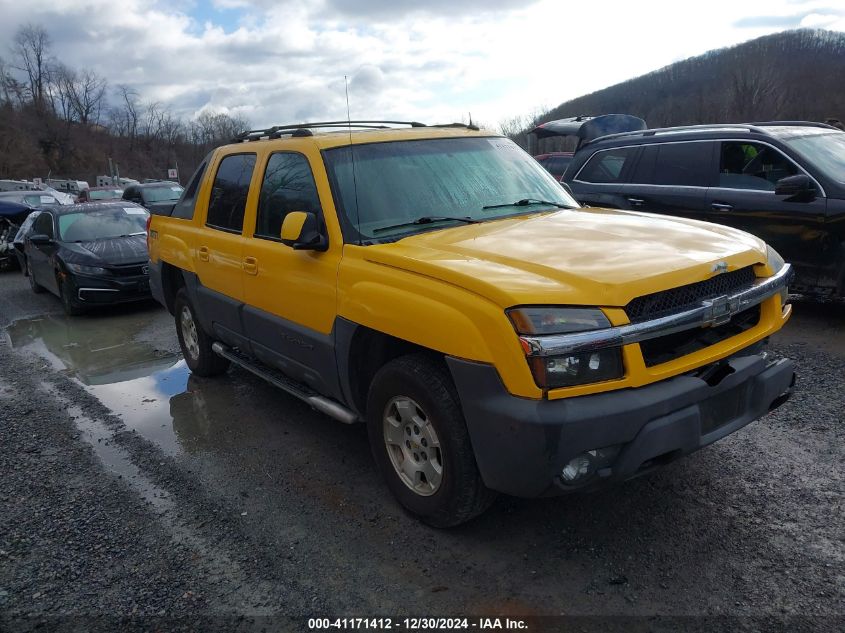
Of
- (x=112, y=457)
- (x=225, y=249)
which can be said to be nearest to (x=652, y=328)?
(x=225, y=249)

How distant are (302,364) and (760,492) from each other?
8.64ft

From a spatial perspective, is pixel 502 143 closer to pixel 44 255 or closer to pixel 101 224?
pixel 101 224

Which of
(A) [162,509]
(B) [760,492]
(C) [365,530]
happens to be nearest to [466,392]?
(C) [365,530]

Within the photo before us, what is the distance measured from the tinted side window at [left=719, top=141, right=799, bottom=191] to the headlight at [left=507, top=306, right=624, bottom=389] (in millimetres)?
4846

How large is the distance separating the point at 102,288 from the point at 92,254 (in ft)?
2.00

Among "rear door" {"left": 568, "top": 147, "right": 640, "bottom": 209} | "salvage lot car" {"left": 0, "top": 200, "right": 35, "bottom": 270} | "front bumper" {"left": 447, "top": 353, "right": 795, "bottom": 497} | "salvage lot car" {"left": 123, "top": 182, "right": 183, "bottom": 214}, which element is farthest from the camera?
"salvage lot car" {"left": 123, "top": 182, "right": 183, "bottom": 214}

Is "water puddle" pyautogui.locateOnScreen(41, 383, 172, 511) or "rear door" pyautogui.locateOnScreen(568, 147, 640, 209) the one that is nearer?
"water puddle" pyautogui.locateOnScreen(41, 383, 172, 511)

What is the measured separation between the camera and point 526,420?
2.64 meters

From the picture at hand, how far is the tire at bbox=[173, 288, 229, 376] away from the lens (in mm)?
5824

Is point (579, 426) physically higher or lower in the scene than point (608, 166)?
lower


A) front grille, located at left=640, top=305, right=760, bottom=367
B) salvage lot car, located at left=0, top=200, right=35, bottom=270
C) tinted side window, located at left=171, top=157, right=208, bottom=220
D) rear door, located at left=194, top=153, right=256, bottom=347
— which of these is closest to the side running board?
rear door, located at left=194, top=153, right=256, bottom=347

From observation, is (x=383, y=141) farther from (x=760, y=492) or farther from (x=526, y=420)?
(x=760, y=492)

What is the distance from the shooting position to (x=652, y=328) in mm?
2775

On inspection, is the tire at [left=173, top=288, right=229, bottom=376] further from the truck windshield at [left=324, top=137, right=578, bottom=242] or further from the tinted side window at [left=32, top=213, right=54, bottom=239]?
the tinted side window at [left=32, top=213, right=54, bottom=239]
